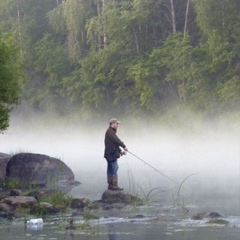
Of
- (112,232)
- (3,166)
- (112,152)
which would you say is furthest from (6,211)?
(3,166)

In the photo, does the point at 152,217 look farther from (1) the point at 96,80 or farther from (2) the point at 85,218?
(1) the point at 96,80

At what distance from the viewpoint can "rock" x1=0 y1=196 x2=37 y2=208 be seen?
65.6 feet

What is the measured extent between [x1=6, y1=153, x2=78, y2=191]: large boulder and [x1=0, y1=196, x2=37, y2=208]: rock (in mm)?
6136

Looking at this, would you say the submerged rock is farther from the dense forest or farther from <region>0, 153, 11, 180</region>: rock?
the dense forest

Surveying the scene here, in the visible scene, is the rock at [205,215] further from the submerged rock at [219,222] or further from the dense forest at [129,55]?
the dense forest at [129,55]

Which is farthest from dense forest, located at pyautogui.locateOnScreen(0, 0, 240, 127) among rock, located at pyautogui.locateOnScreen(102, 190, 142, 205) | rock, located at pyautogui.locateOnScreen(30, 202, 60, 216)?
rock, located at pyautogui.locateOnScreen(30, 202, 60, 216)

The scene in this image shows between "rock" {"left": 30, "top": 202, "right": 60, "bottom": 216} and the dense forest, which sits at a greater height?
the dense forest

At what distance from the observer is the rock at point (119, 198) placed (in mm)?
Result: 21359

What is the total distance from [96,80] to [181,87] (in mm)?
6903

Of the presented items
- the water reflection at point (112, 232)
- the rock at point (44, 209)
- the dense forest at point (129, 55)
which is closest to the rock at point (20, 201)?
the rock at point (44, 209)

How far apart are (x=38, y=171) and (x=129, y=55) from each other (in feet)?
111

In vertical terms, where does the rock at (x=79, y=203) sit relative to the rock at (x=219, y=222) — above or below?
above

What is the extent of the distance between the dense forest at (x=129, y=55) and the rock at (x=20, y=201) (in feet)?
107

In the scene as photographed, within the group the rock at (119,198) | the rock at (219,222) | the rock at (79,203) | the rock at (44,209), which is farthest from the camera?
the rock at (119,198)
